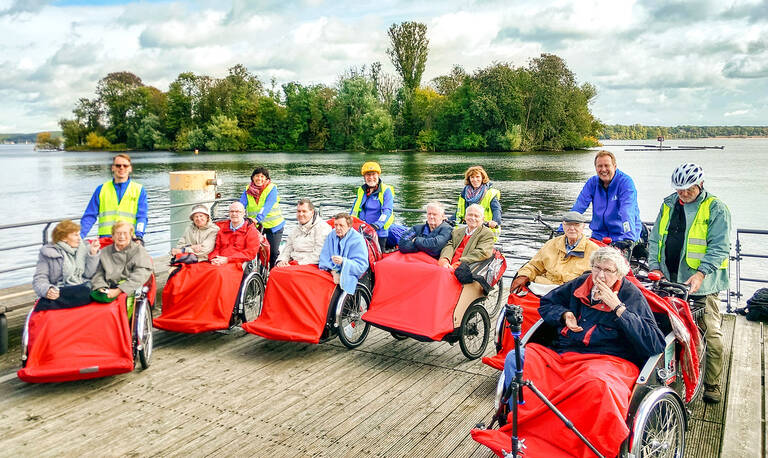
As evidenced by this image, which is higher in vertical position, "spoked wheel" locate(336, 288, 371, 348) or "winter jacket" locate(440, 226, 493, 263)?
"winter jacket" locate(440, 226, 493, 263)

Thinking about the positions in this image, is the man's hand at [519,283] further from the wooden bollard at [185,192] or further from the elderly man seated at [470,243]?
the wooden bollard at [185,192]

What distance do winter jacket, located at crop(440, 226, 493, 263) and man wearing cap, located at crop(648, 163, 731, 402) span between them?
1188 millimetres

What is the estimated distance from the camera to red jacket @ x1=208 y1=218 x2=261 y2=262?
16.2 ft

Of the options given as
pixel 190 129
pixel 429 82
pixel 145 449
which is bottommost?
pixel 145 449

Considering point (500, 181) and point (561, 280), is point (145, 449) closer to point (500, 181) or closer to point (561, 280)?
point (561, 280)

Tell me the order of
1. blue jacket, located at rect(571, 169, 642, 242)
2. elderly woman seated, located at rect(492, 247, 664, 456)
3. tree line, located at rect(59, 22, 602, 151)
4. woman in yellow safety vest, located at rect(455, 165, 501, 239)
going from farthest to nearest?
tree line, located at rect(59, 22, 602, 151) < woman in yellow safety vest, located at rect(455, 165, 501, 239) < blue jacket, located at rect(571, 169, 642, 242) < elderly woman seated, located at rect(492, 247, 664, 456)

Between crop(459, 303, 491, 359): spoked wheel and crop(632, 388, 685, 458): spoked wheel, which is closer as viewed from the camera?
crop(632, 388, 685, 458): spoked wheel

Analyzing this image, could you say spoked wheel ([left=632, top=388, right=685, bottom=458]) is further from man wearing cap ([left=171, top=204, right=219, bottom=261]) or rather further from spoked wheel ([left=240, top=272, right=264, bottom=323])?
man wearing cap ([left=171, top=204, right=219, bottom=261])

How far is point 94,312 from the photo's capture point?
12.1 ft

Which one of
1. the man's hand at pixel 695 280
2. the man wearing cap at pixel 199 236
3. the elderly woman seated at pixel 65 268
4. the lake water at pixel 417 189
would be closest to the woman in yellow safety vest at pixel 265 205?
the man wearing cap at pixel 199 236

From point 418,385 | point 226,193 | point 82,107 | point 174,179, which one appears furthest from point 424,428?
point 82,107

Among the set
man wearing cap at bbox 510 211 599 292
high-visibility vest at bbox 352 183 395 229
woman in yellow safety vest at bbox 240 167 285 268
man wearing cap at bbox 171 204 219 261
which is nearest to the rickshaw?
man wearing cap at bbox 171 204 219 261

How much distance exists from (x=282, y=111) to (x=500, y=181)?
39.5m

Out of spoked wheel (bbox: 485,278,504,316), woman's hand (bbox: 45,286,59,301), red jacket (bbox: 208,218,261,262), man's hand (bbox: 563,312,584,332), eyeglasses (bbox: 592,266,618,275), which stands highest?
eyeglasses (bbox: 592,266,618,275)
